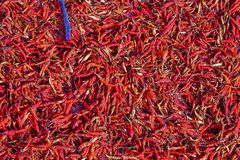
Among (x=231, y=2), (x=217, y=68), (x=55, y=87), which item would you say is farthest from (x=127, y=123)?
(x=231, y=2)

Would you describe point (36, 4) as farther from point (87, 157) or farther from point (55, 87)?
point (87, 157)

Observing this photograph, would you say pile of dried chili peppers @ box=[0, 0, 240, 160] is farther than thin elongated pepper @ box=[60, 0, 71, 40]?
No

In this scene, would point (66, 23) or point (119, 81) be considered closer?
point (119, 81)

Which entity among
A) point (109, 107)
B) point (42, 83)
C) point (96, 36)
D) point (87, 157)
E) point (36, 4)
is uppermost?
point (36, 4)

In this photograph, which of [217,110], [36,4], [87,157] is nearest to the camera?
[87,157]

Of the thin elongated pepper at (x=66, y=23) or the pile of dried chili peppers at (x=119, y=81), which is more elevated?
the thin elongated pepper at (x=66, y=23)

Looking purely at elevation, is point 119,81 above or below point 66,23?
below

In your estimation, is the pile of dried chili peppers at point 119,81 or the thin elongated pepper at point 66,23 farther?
the thin elongated pepper at point 66,23

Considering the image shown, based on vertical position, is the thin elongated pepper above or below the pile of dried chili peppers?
above
